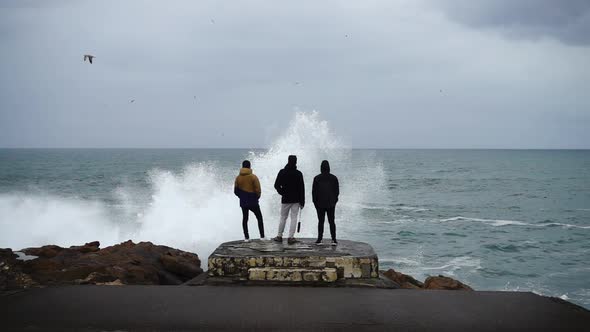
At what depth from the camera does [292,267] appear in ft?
22.9

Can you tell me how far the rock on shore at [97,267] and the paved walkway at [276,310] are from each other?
135 centimetres

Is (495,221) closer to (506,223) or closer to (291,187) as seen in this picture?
(506,223)

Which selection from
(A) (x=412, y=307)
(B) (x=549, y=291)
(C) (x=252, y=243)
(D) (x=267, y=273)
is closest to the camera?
(A) (x=412, y=307)

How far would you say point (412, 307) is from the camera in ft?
17.7

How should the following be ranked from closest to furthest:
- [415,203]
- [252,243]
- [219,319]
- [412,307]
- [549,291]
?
1. [219,319]
2. [412,307]
3. [252,243]
4. [549,291]
5. [415,203]

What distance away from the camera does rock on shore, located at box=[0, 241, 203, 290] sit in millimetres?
7402

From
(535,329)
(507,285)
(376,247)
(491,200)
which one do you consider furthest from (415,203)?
(535,329)

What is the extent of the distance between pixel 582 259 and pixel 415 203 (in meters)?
19.2

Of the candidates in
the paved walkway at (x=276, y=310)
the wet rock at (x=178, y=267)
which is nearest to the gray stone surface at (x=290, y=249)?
the paved walkway at (x=276, y=310)

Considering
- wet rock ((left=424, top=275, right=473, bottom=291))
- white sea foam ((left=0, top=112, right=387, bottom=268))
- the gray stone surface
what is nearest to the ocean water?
white sea foam ((left=0, top=112, right=387, bottom=268))

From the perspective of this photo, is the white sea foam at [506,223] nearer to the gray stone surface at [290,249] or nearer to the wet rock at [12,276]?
the gray stone surface at [290,249]

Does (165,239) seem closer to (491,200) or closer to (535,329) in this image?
(535,329)

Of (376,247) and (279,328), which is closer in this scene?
(279,328)

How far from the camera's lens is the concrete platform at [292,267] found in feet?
22.0
